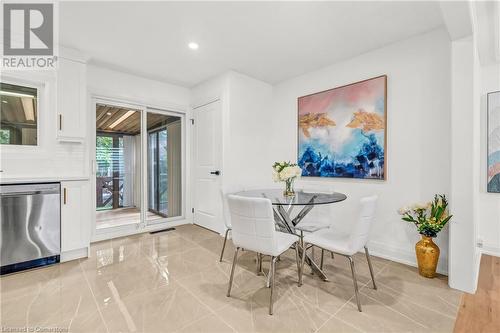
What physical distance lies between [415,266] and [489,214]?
1.34 meters

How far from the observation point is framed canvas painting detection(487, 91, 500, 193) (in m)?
2.81

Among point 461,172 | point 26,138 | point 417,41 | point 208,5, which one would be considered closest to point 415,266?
point 461,172

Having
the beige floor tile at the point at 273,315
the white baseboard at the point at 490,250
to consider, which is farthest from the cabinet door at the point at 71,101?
the white baseboard at the point at 490,250

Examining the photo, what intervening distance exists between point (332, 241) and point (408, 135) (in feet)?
5.30

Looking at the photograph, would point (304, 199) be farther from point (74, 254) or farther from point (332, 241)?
point (74, 254)

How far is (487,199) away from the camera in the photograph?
2.90 m

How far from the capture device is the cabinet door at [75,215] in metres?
2.71

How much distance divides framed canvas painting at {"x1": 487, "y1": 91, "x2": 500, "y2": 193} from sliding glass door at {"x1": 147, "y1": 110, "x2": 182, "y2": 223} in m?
4.57

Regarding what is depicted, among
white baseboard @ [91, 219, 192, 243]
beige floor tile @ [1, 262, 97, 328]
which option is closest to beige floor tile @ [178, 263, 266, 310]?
beige floor tile @ [1, 262, 97, 328]

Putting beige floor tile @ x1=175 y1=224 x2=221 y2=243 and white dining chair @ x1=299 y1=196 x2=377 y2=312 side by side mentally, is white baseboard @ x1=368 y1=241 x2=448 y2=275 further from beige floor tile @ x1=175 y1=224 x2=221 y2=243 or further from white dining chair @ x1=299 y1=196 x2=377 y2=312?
beige floor tile @ x1=175 y1=224 x2=221 y2=243

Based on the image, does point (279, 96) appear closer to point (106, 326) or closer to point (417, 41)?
point (417, 41)

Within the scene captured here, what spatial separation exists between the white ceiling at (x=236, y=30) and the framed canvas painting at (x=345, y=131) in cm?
50

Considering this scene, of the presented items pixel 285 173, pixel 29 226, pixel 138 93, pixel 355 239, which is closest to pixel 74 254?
pixel 29 226

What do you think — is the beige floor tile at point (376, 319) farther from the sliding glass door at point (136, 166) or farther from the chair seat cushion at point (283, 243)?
the sliding glass door at point (136, 166)
